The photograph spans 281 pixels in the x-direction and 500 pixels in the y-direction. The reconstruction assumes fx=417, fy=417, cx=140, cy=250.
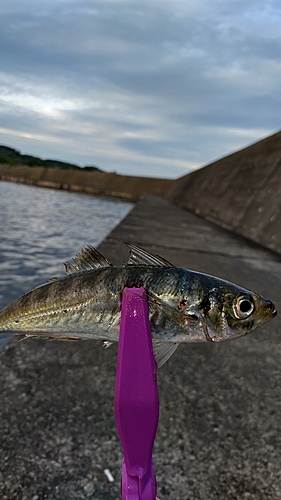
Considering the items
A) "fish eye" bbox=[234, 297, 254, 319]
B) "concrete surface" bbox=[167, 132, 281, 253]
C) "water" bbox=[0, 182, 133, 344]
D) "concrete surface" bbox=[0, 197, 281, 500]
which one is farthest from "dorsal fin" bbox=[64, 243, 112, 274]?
"concrete surface" bbox=[167, 132, 281, 253]

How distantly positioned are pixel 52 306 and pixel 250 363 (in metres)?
2.14

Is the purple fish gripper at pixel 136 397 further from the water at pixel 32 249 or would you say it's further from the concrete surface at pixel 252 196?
the concrete surface at pixel 252 196

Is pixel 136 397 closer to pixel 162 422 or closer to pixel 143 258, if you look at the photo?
pixel 143 258

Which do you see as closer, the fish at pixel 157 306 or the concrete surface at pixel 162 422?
the fish at pixel 157 306

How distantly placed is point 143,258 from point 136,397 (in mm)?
345

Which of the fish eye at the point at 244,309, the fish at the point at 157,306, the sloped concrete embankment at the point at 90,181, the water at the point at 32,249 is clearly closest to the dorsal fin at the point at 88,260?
the fish at the point at 157,306

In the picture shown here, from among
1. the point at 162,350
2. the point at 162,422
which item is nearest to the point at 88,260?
the point at 162,350

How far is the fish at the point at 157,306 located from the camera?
961 millimetres

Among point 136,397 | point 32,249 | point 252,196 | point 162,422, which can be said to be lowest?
point 32,249

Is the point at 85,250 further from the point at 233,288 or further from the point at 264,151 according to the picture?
the point at 264,151

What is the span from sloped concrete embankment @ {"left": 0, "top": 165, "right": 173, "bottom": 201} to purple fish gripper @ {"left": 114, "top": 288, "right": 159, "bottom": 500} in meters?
51.5

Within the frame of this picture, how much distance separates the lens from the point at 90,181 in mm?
63219

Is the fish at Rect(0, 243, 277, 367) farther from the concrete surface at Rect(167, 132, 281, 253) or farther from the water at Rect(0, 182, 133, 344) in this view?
the concrete surface at Rect(167, 132, 281, 253)

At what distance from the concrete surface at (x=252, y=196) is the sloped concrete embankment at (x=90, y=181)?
3315cm
